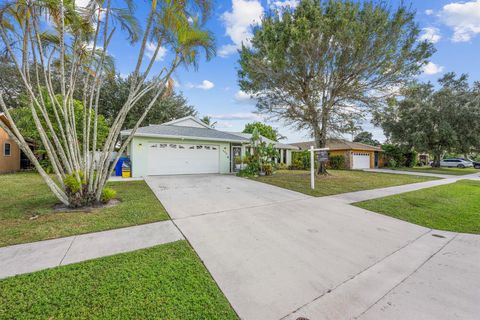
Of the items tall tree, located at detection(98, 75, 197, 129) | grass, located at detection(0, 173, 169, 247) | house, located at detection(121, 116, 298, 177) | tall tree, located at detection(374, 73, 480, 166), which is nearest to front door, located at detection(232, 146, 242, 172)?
house, located at detection(121, 116, 298, 177)

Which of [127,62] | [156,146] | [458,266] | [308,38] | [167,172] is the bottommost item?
[458,266]

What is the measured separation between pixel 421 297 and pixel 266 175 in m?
10.6

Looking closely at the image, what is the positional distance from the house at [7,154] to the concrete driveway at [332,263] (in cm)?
1489

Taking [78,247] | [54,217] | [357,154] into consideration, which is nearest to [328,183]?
[78,247]

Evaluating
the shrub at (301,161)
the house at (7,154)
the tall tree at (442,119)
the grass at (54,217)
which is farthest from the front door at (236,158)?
the tall tree at (442,119)

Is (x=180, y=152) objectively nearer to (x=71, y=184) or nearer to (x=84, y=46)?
(x=84, y=46)

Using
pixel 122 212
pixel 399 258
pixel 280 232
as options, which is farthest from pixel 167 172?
pixel 399 258

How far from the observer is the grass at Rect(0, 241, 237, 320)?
6.17ft

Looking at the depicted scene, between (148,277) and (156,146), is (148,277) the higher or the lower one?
the lower one

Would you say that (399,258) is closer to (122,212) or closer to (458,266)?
(458,266)

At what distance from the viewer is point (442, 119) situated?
20.8 metres

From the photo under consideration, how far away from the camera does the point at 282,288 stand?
2326 millimetres

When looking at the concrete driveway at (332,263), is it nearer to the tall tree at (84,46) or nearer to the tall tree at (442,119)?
the tall tree at (84,46)

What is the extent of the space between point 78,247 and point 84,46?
19.8ft
